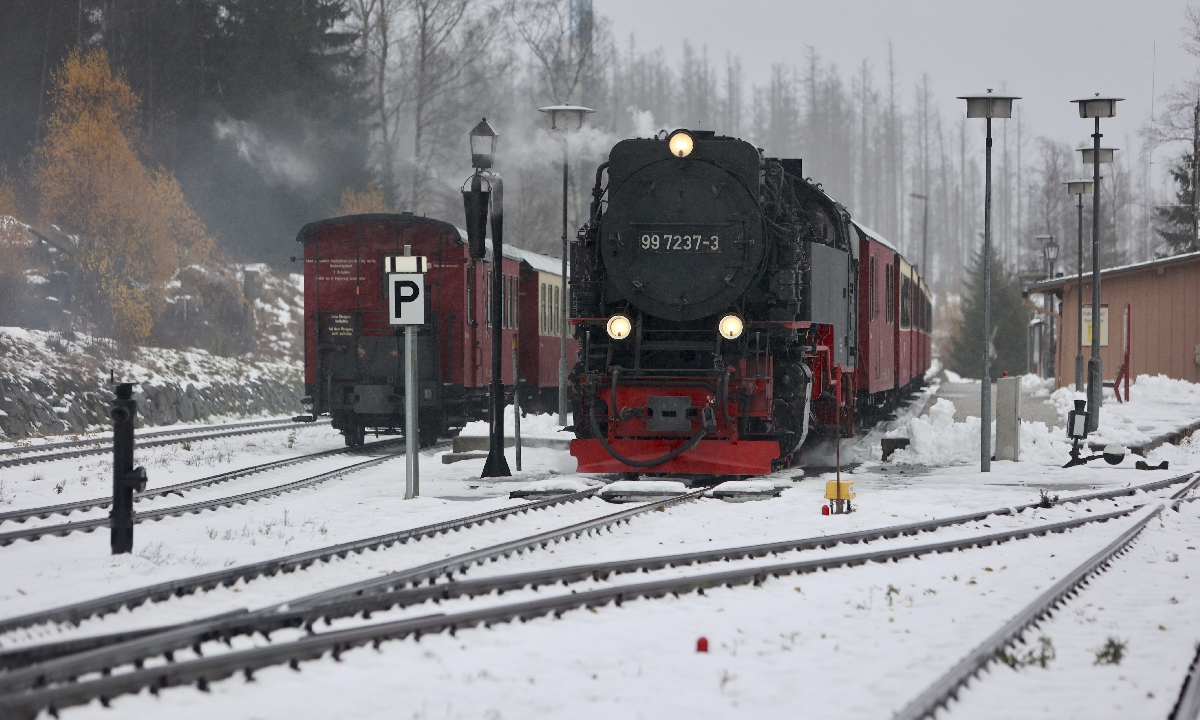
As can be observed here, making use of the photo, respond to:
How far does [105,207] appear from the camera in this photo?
27781 mm

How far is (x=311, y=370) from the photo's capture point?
17.6 m

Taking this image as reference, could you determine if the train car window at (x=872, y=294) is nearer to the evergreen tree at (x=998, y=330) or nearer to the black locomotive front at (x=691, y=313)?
the black locomotive front at (x=691, y=313)

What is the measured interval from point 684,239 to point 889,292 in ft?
25.4

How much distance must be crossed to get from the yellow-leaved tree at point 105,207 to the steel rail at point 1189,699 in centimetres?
2462

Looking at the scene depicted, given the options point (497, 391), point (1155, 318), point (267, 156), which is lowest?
point (497, 391)

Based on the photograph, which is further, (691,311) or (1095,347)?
(1095,347)

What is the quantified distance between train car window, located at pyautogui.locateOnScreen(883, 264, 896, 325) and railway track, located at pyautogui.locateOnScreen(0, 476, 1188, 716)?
952cm

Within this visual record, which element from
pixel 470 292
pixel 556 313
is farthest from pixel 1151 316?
pixel 470 292

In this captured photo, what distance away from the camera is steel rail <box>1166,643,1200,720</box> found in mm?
4559

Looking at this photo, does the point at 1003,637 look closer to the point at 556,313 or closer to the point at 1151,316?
the point at 556,313

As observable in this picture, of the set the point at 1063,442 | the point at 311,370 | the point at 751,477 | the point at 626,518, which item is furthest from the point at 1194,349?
the point at 626,518

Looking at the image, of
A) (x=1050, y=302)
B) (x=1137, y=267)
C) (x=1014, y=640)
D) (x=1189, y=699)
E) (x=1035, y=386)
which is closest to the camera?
(x=1189, y=699)

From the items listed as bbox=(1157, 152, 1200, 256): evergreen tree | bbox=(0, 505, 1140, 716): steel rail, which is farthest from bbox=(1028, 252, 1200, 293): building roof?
bbox=(0, 505, 1140, 716): steel rail

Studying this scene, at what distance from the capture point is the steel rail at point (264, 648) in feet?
14.9
